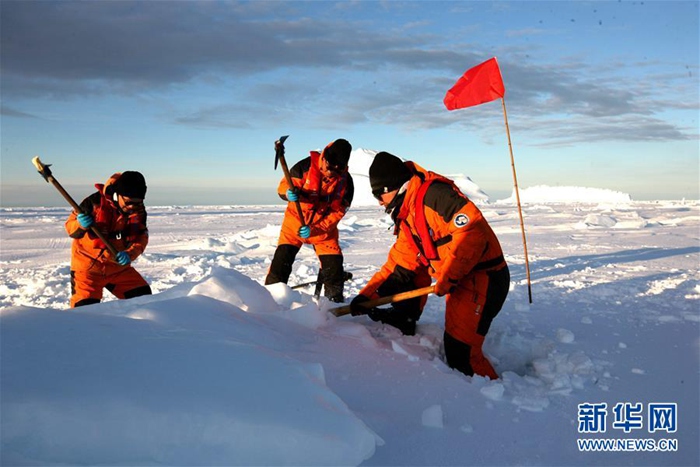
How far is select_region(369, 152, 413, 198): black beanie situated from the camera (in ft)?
9.92

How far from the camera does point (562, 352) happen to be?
11.0 feet

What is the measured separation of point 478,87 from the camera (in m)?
5.46

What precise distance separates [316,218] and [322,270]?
525 mm

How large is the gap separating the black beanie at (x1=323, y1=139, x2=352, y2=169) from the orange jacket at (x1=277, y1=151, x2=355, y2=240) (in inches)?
7.8

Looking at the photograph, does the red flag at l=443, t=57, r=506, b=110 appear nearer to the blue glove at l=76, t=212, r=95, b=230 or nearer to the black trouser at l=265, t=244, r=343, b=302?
the black trouser at l=265, t=244, r=343, b=302

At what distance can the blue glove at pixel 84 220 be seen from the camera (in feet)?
11.6

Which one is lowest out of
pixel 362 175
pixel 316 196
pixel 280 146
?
pixel 316 196

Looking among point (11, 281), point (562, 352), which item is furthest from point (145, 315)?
point (11, 281)

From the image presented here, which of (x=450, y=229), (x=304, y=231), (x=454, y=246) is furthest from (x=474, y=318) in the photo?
(x=304, y=231)

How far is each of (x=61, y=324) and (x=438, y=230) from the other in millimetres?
2170

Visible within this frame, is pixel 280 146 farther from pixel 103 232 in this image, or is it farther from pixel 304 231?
pixel 103 232

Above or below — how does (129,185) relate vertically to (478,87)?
below

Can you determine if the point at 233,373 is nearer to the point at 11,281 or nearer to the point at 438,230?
the point at 438,230

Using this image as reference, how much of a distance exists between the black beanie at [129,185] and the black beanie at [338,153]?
5.11ft
